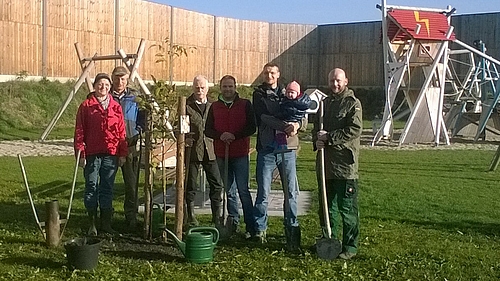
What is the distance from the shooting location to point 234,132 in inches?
238

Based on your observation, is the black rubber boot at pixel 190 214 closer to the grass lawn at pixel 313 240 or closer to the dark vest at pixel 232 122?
Result: the grass lawn at pixel 313 240

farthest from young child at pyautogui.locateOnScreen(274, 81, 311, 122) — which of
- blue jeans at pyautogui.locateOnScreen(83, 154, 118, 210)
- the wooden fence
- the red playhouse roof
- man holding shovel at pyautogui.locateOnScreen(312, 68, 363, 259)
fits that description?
the wooden fence

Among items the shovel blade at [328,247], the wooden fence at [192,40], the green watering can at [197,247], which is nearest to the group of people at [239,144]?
the shovel blade at [328,247]

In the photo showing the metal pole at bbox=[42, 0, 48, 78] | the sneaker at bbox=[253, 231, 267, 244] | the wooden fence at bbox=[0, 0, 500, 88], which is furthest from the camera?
the metal pole at bbox=[42, 0, 48, 78]

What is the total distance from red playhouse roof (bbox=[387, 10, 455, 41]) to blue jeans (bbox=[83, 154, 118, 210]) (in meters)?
12.0

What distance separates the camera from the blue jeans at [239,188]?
608 centimetres

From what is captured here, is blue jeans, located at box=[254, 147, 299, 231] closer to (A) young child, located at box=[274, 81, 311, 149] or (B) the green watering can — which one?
(A) young child, located at box=[274, 81, 311, 149]

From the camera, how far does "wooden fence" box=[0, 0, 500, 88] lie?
20.9 m

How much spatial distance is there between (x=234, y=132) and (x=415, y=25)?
1186cm

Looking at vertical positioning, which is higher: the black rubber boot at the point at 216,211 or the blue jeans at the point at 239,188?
the blue jeans at the point at 239,188

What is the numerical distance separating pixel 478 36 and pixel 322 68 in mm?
7263

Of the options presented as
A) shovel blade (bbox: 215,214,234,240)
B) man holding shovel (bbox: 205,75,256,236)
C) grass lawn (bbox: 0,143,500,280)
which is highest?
man holding shovel (bbox: 205,75,256,236)

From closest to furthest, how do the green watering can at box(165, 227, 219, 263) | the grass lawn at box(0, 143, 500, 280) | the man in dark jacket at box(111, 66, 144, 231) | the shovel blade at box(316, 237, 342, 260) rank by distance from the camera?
the grass lawn at box(0, 143, 500, 280) < the green watering can at box(165, 227, 219, 263) < the shovel blade at box(316, 237, 342, 260) < the man in dark jacket at box(111, 66, 144, 231)

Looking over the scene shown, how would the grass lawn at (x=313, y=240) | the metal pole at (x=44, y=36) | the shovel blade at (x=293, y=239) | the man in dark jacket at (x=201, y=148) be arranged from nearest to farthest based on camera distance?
1. the grass lawn at (x=313, y=240)
2. the shovel blade at (x=293, y=239)
3. the man in dark jacket at (x=201, y=148)
4. the metal pole at (x=44, y=36)
